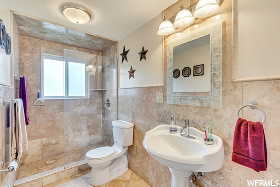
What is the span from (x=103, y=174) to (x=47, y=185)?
77 centimetres

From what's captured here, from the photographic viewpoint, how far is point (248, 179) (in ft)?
3.09

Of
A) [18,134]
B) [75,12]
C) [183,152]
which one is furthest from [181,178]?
[75,12]

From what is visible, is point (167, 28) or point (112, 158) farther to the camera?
point (112, 158)

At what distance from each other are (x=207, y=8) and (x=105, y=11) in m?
1.13

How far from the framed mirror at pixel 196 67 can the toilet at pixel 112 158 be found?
0.92 metres

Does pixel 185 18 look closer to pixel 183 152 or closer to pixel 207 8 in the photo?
pixel 207 8

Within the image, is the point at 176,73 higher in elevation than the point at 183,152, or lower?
higher

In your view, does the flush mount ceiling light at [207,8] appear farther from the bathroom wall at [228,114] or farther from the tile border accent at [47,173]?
the tile border accent at [47,173]

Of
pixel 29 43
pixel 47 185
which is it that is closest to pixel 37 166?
pixel 47 185

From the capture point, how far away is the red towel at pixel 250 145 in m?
0.80

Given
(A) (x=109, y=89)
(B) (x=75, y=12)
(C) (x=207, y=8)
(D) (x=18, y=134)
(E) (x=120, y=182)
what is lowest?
(E) (x=120, y=182)

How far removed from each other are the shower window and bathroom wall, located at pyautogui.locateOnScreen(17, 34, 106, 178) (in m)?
0.10

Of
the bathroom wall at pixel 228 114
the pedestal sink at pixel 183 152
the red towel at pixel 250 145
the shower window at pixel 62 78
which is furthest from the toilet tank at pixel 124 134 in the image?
the red towel at pixel 250 145

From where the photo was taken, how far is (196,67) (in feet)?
4.27
